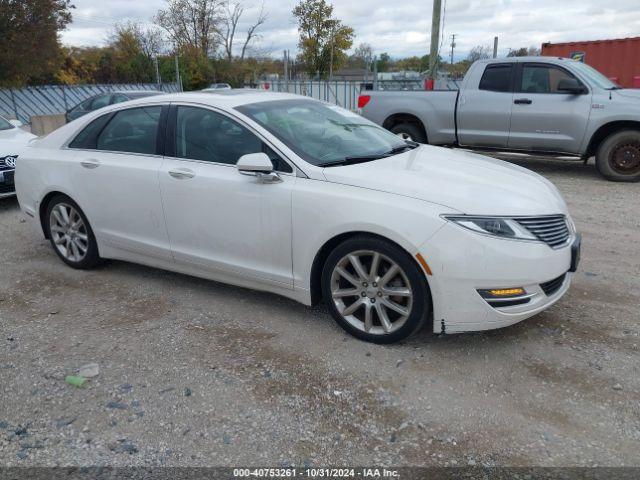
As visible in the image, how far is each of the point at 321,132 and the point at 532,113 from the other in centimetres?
587

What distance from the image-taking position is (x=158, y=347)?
3.58m

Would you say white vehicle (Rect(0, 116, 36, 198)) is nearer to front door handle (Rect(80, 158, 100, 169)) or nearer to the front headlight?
front door handle (Rect(80, 158, 100, 169))

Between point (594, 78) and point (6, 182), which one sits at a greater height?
point (594, 78)

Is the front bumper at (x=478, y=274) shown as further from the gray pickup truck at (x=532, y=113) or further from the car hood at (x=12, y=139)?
the car hood at (x=12, y=139)

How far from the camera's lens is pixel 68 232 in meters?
4.93

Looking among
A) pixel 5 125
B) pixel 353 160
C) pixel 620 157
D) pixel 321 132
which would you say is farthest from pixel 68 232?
pixel 620 157

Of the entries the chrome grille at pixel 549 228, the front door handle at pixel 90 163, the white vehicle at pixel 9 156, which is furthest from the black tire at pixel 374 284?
the white vehicle at pixel 9 156

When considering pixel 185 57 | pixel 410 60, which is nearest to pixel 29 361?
pixel 185 57

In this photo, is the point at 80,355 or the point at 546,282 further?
the point at 80,355

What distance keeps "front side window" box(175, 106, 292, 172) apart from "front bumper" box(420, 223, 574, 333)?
1255 millimetres

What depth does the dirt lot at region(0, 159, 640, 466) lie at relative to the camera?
2.61m

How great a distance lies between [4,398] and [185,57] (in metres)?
41.4

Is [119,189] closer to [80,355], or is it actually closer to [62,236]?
[62,236]

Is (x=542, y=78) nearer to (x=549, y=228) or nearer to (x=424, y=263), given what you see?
(x=549, y=228)
